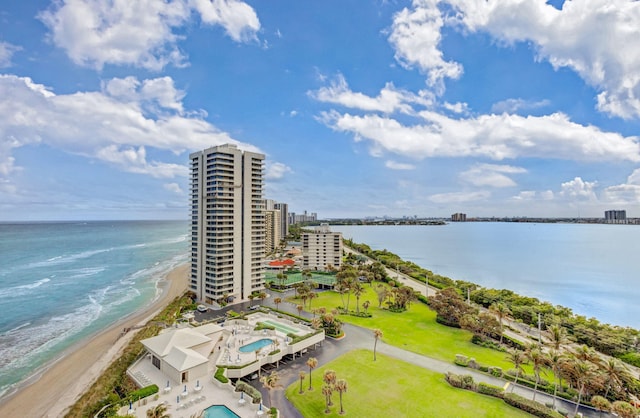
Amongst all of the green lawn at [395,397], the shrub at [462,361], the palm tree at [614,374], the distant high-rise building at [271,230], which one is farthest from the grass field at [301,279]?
the distant high-rise building at [271,230]

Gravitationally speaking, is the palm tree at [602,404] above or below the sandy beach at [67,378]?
above

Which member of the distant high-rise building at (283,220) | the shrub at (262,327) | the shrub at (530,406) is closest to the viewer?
the shrub at (530,406)

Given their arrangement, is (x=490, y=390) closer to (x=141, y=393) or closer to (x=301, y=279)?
(x=141, y=393)

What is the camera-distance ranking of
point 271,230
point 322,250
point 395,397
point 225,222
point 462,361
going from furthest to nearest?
point 271,230, point 322,250, point 225,222, point 462,361, point 395,397

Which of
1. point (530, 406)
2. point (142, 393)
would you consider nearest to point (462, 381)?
point (530, 406)

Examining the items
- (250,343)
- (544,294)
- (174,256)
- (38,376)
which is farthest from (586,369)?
(174,256)

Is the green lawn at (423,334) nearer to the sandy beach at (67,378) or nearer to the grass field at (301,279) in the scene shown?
the grass field at (301,279)
